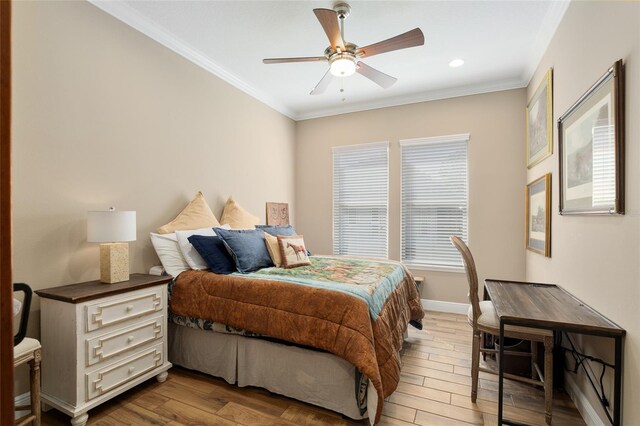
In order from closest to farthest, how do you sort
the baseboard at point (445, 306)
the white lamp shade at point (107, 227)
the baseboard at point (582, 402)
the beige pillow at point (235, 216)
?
the baseboard at point (582, 402), the white lamp shade at point (107, 227), the beige pillow at point (235, 216), the baseboard at point (445, 306)

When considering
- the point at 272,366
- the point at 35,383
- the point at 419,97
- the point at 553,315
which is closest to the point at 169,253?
the point at 35,383

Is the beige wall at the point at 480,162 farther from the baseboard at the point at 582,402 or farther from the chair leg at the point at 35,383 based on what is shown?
the chair leg at the point at 35,383

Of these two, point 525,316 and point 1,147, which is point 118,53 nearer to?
point 1,147

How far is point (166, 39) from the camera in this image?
9.58 ft

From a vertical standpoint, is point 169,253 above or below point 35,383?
above

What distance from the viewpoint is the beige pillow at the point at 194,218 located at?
115 inches

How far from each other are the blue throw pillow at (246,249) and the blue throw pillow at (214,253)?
62mm

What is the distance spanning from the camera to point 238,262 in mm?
2727

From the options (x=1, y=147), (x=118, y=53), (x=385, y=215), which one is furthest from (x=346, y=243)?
(x=1, y=147)

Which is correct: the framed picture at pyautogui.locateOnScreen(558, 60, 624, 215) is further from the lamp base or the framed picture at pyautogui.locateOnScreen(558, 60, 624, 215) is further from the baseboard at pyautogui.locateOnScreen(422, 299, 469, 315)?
the lamp base

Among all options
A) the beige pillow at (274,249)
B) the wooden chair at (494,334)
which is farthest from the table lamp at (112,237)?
the wooden chair at (494,334)

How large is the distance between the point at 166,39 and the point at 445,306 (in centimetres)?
446

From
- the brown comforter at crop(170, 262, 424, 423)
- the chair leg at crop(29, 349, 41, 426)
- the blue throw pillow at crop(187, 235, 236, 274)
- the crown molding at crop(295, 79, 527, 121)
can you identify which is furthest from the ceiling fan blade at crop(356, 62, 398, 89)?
the chair leg at crop(29, 349, 41, 426)

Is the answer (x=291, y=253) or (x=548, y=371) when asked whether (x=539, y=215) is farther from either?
(x=291, y=253)
